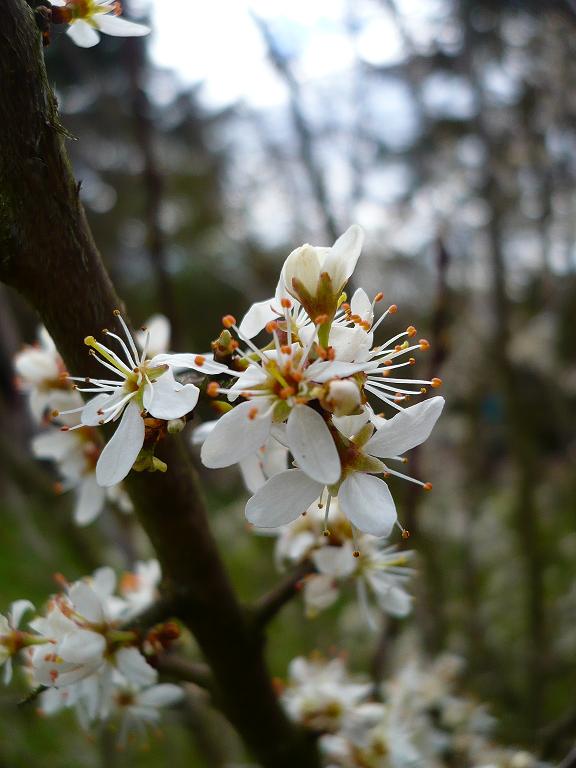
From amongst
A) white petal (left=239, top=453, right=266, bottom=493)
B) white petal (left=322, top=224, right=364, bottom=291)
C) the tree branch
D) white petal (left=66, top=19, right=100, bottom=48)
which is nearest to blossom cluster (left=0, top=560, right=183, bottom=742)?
the tree branch

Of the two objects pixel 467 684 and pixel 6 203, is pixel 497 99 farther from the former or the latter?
pixel 6 203

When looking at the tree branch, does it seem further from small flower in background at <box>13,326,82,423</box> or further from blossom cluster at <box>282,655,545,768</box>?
small flower in background at <box>13,326,82,423</box>

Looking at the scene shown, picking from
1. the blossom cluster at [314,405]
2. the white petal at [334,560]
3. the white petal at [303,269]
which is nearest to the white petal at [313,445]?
the blossom cluster at [314,405]

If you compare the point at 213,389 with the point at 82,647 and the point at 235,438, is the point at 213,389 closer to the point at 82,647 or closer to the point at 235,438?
the point at 235,438

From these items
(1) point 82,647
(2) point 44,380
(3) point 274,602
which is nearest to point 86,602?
(1) point 82,647

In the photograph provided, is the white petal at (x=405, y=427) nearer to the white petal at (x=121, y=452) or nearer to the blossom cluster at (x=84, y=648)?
the white petal at (x=121, y=452)

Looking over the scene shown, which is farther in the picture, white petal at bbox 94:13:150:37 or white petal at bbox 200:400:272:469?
white petal at bbox 94:13:150:37

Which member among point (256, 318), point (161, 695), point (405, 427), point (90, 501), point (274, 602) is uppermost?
point (256, 318)
